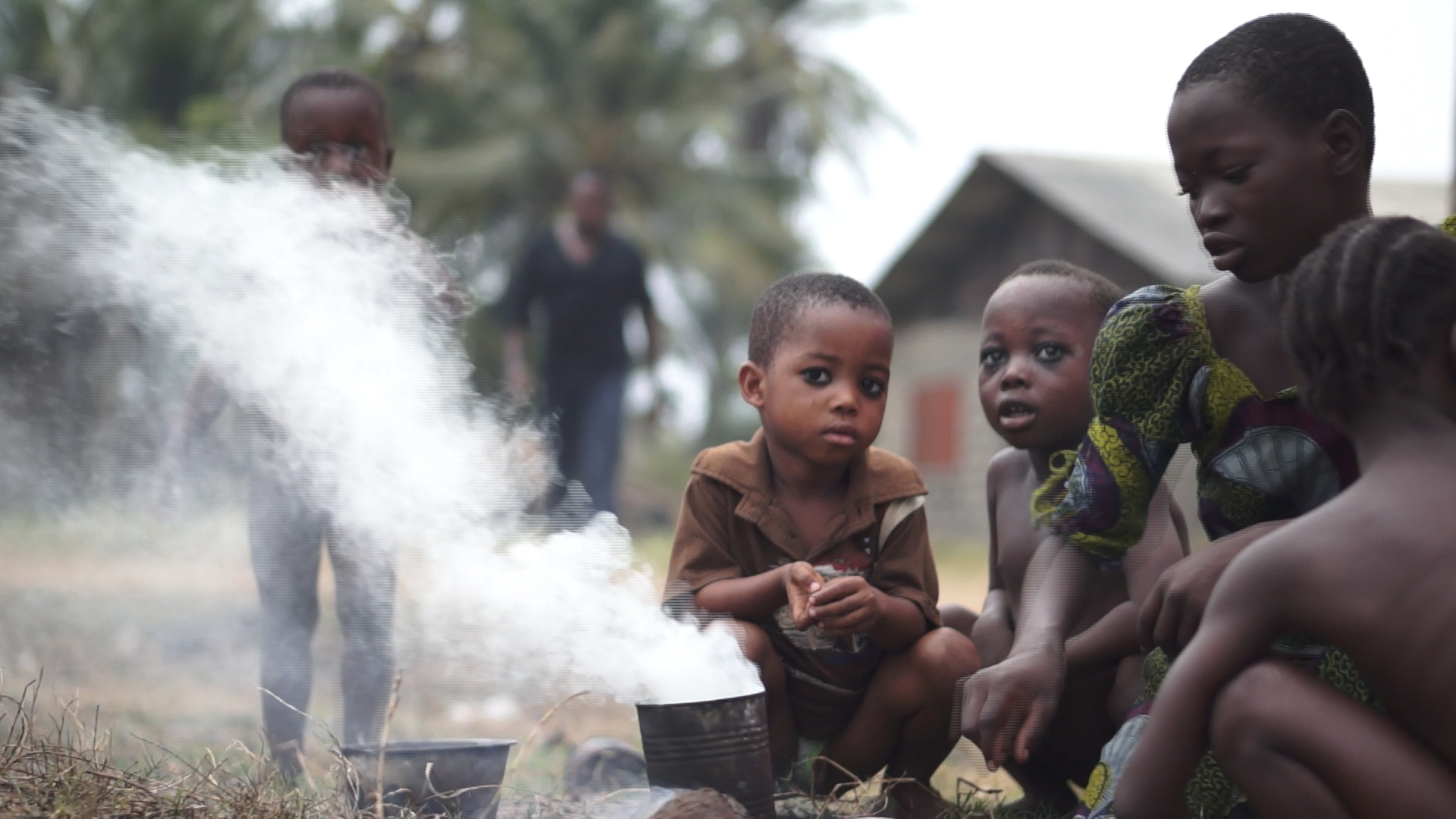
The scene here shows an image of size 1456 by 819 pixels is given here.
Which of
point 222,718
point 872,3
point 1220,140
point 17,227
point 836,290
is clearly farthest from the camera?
point 872,3

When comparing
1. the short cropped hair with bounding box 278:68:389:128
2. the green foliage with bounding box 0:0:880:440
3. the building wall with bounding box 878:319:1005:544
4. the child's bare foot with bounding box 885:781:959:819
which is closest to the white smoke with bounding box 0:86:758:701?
the short cropped hair with bounding box 278:68:389:128

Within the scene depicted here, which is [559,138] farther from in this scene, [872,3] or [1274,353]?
[1274,353]

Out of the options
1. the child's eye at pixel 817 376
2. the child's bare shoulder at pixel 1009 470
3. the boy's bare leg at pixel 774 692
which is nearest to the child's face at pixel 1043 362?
the child's bare shoulder at pixel 1009 470

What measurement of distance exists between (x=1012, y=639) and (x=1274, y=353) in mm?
1073

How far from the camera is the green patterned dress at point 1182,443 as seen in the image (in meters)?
2.53

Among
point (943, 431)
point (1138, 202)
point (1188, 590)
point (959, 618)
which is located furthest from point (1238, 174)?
point (943, 431)

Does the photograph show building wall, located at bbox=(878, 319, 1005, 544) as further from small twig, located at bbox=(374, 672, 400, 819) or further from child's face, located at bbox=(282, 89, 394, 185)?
small twig, located at bbox=(374, 672, 400, 819)

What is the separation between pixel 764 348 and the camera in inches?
136

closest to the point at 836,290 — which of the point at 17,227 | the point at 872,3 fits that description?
the point at 17,227

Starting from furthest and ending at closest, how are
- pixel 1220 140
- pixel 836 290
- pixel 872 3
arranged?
pixel 872 3 < pixel 836 290 < pixel 1220 140

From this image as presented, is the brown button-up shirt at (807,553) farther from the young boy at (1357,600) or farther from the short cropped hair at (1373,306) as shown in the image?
the short cropped hair at (1373,306)

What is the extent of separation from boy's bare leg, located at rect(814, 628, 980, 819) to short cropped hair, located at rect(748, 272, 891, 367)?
776 millimetres

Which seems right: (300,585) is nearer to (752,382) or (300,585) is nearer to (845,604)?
(752,382)

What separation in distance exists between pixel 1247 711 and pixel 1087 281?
153 cm
